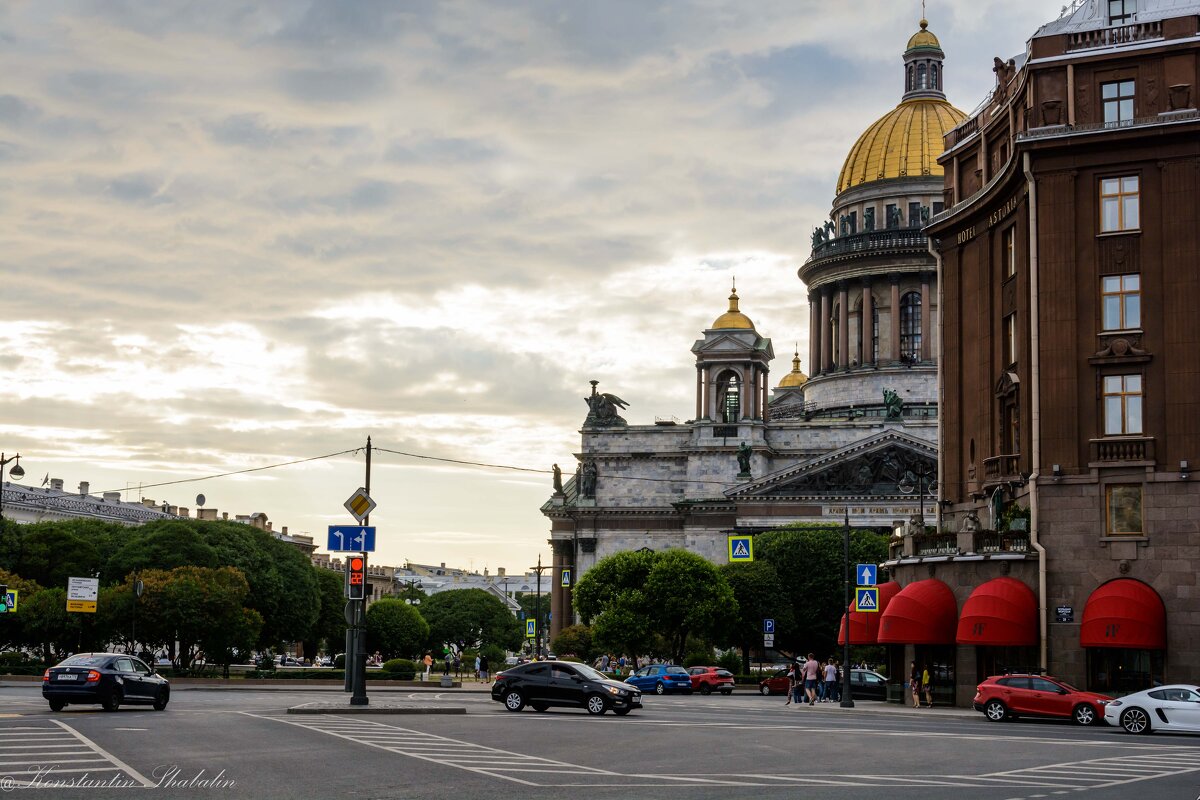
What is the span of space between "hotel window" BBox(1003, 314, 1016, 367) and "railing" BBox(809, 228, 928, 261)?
6732 cm

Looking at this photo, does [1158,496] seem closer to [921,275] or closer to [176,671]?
[176,671]

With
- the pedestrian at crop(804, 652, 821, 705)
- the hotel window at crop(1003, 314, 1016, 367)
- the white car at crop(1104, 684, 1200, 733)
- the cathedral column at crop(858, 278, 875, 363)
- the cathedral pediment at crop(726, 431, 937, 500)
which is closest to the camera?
the white car at crop(1104, 684, 1200, 733)

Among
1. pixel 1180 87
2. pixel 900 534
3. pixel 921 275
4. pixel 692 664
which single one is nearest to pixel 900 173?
pixel 921 275

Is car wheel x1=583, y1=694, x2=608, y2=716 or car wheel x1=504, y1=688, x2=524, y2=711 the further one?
car wheel x1=504, y1=688, x2=524, y2=711

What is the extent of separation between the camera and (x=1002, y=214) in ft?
180

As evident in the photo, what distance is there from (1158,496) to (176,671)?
50.0 metres

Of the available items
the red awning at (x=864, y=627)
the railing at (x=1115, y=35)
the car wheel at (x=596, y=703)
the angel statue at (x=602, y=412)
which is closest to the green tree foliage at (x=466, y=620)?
the angel statue at (x=602, y=412)

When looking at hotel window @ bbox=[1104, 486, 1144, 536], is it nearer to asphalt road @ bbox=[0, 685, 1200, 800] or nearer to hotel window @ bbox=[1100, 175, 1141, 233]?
hotel window @ bbox=[1100, 175, 1141, 233]

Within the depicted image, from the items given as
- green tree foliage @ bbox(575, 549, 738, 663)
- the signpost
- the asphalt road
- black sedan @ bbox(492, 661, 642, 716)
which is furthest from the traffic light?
green tree foliage @ bbox(575, 549, 738, 663)

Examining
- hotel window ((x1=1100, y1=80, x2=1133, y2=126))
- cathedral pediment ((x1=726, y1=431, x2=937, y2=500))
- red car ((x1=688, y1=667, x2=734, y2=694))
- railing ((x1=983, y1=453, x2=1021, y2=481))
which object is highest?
hotel window ((x1=1100, y1=80, x2=1133, y2=126))

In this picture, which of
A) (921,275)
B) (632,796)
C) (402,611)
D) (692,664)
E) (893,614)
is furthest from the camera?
(402,611)

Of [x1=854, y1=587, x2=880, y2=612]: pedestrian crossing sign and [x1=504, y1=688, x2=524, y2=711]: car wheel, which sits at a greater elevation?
[x1=854, y1=587, x2=880, y2=612]: pedestrian crossing sign

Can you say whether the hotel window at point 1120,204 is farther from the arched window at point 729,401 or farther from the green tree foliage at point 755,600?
the arched window at point 729,401

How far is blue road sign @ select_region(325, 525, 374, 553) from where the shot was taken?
137ft
